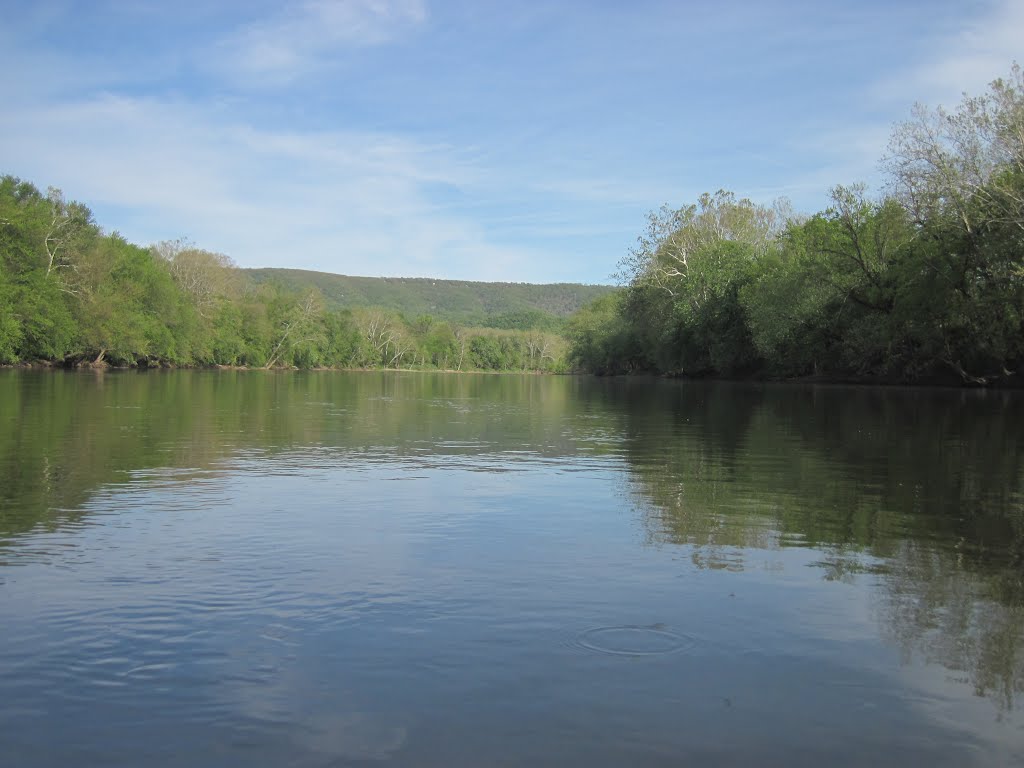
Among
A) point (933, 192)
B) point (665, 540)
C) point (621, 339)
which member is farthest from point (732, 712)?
point (621, 339)

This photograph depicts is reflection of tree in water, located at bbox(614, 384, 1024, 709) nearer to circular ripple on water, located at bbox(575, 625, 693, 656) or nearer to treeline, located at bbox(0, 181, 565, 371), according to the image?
circular ripple on water, located at bbox(575, 625, 693, 656)

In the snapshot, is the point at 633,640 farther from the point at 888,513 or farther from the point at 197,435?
the point at 197,435

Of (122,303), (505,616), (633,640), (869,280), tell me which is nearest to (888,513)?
(633,640)

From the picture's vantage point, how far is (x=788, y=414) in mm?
32312

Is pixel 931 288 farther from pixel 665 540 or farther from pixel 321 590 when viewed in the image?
pixel 321 590

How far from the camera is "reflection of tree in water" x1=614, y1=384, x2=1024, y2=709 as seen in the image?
6.60 metres

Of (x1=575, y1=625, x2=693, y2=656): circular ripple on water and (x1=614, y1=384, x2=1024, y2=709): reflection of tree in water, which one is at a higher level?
(x1=614, y1=384, x2=1024, y2=709): reflection of tree in water

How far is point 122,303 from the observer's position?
85.4 metres

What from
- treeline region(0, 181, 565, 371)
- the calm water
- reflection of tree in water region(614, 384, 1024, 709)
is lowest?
the calm water

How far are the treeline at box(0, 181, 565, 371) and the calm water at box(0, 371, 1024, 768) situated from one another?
6717cm

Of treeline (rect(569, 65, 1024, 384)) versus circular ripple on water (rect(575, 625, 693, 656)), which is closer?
circular ripple on water (rect(575, 625, 693, 656))

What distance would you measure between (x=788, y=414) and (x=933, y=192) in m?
19.3

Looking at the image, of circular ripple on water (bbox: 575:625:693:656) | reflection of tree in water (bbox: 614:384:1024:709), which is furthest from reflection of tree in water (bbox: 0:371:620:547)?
circular ripple on water (bbox: 575:625:693:656)

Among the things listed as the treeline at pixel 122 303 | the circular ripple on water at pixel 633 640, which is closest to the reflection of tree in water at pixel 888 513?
the circular ripple on water at pixel 633 640
